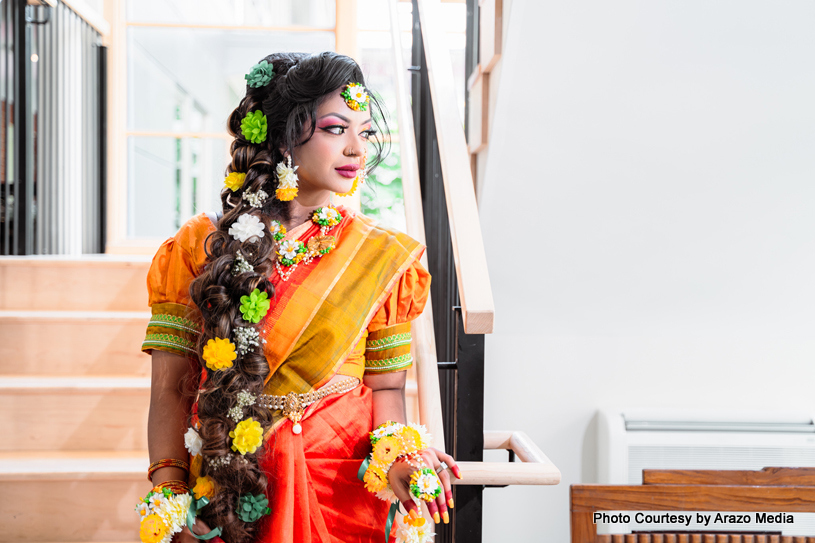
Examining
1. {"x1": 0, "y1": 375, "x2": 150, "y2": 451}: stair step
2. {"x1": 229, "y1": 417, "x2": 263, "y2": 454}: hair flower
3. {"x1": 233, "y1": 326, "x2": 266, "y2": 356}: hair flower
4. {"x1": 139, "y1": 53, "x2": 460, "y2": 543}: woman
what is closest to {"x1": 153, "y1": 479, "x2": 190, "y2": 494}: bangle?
{"x1": 139, "y1": 53, "x2": 460, "y2": 543}: woman

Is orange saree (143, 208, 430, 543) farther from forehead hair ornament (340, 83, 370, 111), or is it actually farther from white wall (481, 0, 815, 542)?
white wall (481, 0, 815, 542)

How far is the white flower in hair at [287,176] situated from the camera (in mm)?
1074

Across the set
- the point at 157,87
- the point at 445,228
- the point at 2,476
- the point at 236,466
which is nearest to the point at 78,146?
the point at 157,87

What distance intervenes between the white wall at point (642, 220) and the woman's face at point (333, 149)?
24.8 inches

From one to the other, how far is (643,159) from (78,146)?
2991 mm

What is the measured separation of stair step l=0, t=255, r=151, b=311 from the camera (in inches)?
91.6

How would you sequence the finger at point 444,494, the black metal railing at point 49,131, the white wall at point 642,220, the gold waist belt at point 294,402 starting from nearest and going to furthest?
the finger at point 444,494 < the gold waist belt at point 294,402 < the white wall at point 642,220 < the black metal railing at point 49,131

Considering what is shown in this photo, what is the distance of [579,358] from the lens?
89.8 inches

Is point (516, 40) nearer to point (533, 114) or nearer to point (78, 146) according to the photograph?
point (533, 114)

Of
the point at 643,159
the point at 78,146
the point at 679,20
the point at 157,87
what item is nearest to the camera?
the point at 679,20

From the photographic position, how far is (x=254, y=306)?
1012 millimetres

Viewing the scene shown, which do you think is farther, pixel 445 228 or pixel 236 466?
pixel 445 228

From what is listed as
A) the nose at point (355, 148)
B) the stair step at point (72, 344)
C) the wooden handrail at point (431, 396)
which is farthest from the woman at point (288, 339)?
the stair step at point (72, 344)

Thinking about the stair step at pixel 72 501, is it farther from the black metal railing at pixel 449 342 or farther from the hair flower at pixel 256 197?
the hair flower at pixel 256 197
